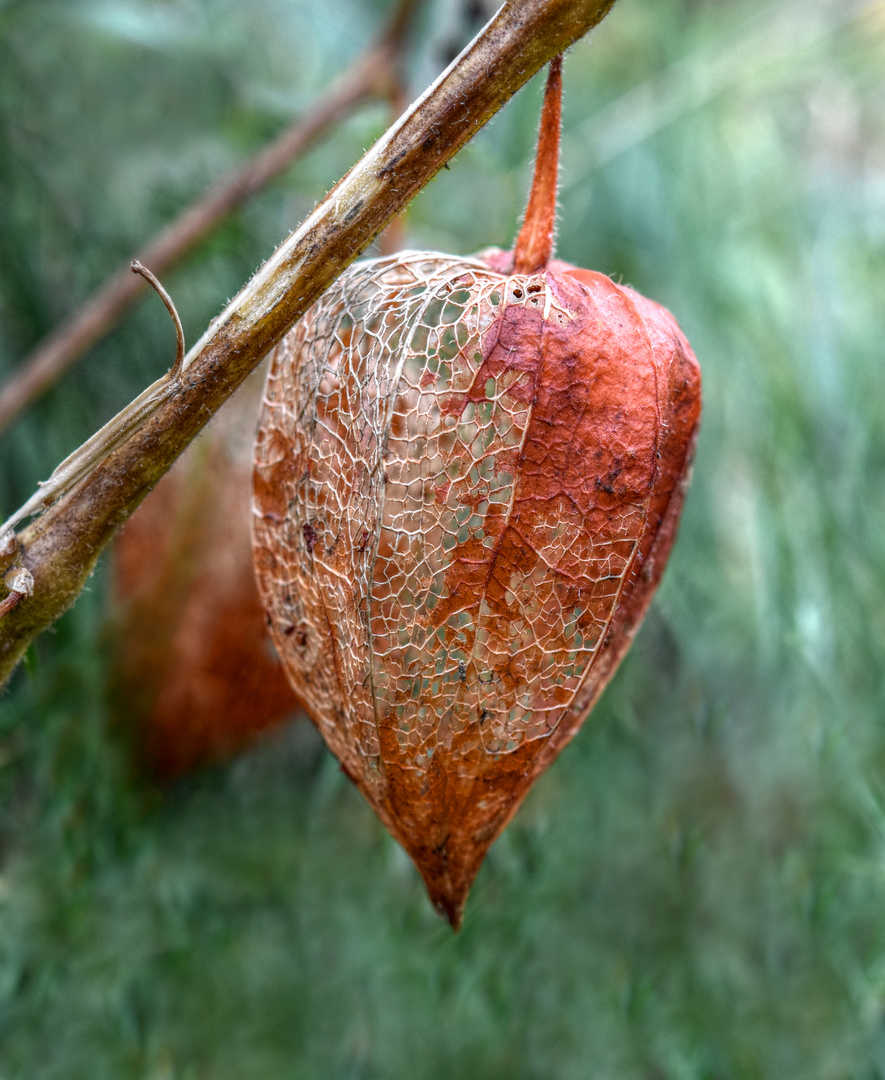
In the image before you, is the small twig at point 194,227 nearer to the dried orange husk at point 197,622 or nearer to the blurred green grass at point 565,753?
the blurred green grass at point 565,753

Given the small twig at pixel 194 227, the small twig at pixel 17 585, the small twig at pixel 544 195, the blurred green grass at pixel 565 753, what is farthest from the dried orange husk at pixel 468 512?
the small twig at pixel 194 227

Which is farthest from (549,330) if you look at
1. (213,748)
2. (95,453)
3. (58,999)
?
(58,999)

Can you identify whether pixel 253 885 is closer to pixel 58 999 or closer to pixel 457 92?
pixel 58 999

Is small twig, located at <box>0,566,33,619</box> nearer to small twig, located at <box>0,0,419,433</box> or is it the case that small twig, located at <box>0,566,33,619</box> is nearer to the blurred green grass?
the blurred green grass

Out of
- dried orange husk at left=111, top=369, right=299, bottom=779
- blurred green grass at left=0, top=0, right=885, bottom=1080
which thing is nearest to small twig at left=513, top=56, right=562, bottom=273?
dried orange husk at left=111, top=369, right=299, bottom=779

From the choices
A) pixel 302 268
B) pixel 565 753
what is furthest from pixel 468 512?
pixel 565 753

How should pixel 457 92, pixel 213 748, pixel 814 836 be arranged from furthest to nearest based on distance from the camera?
pixel 814 836 → pixel 213 748 → pixel 457 92
